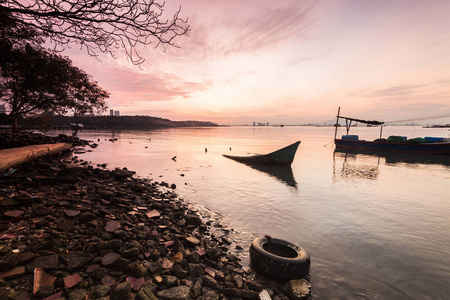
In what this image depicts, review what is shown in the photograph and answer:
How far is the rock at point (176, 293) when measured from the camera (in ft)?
11.8

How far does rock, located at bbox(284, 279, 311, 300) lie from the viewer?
14.3 feet

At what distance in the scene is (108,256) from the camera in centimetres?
426

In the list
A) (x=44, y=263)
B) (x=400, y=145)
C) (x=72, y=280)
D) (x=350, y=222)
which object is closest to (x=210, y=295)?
(x=72, y=280)

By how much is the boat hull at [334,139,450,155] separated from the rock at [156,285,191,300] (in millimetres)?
46652

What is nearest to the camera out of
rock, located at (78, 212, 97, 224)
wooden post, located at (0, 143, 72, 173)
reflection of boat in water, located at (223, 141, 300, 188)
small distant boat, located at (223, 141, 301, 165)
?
rock, located at (78, 212, 97, 224)

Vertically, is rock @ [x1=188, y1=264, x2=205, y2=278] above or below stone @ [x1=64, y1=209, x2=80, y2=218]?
below

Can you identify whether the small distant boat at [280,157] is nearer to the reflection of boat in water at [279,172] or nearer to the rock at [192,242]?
the reflection of boat in water at [279,172]

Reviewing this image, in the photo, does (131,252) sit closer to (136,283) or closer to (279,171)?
(136,283)

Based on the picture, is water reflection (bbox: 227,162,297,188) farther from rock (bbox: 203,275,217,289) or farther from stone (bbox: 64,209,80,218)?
stone (bbox: 64,209,80,218)

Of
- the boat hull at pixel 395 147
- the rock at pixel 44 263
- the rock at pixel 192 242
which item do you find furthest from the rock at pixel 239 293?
the boat hull at pixel 395 147

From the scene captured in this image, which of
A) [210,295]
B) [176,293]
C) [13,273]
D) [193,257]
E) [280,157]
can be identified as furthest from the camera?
[280,157]

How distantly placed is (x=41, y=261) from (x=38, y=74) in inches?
621

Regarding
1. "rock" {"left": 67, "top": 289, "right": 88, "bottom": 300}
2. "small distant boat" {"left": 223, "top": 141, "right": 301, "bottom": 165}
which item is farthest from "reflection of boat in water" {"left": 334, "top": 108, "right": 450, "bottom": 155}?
"rock" {"left": 67, "top": 289, "right": 88, "bottom": 300}

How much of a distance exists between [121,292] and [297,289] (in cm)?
366
